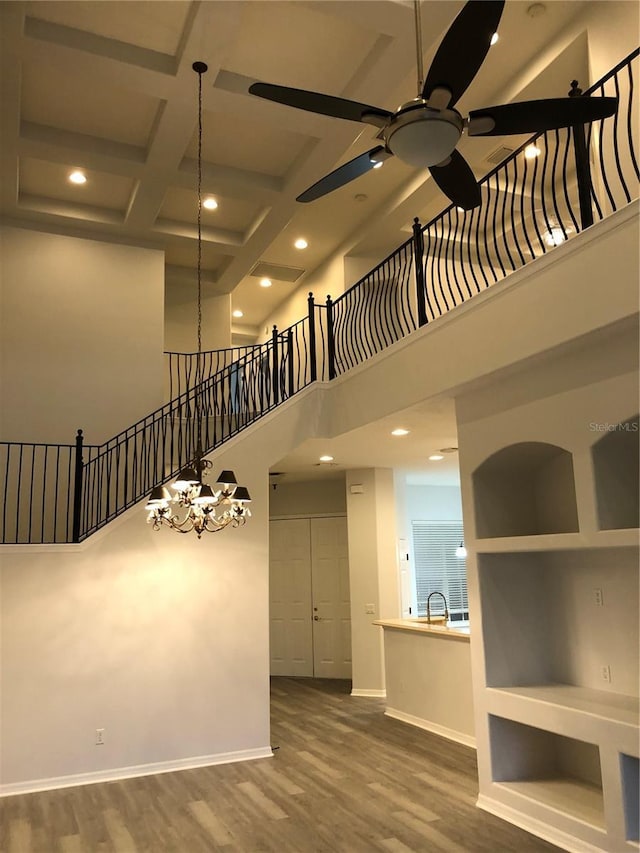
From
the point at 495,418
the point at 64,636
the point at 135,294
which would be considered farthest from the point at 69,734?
the point at 135,294

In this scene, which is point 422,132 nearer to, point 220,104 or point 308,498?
point 220,104

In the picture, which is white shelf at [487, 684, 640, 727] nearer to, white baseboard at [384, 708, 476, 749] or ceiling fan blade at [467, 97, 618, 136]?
white baseboard at [384, 708, 476, 749]

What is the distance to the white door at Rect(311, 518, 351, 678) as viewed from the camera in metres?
10.5

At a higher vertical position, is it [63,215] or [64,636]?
[63,215]

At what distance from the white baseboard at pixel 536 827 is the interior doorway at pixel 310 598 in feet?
18.2

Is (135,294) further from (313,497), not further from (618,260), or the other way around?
(618,260)

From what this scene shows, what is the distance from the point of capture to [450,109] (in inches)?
117

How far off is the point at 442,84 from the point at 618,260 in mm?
1571

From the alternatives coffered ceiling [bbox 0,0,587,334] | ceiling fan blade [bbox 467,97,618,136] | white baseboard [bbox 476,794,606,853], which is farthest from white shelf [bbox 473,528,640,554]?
coffered ceiling [bbox 0,0,587,334]

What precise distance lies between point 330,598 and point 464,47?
9115 millimetres

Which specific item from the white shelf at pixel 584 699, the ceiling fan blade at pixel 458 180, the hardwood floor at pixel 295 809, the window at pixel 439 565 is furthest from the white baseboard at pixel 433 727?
the ceiling fan blade at pixel 458 180

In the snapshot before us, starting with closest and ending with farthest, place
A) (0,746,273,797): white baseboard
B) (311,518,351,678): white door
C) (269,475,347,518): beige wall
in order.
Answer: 1. (0,746,273,797): white baseboard
2. (311,518,351,678): white door
3. (269,475,347,518): beige wall

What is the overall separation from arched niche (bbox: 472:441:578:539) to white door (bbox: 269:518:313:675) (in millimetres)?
5886

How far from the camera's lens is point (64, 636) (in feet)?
20.0
